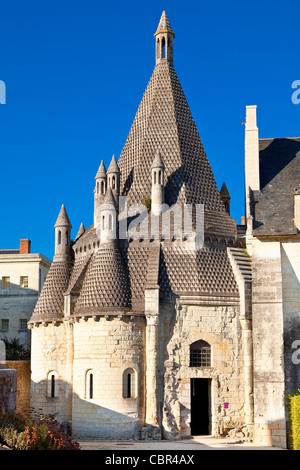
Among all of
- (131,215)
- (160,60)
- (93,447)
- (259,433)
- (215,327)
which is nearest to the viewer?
(93,447)

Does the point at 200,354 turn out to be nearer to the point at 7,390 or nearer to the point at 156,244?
the point at 156,244

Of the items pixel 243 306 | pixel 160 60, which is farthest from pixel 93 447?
pixel 160 60

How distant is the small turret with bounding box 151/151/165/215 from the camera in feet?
113

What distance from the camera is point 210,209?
35.9 m

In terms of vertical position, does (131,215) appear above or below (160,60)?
below

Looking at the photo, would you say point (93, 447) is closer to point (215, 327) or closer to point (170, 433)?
point (170, 433)

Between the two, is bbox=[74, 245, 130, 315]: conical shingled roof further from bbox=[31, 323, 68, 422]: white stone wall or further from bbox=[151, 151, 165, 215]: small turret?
bbox=[151, 151, 165, 215]: small turret

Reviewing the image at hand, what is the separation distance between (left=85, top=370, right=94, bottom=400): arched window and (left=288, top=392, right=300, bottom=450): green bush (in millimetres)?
9032

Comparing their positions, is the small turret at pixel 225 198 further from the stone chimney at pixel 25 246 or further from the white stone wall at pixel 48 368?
the stone chimney at pixel 25 246

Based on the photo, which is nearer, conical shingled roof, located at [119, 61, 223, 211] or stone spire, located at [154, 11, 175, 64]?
conical shingled roof, located at [119, 61, 223, 211]

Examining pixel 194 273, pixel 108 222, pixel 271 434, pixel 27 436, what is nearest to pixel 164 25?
pixel 108 222

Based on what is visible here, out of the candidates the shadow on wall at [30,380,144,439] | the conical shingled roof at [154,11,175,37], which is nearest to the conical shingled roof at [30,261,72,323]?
the shadow on wall at [30,380,144,439]

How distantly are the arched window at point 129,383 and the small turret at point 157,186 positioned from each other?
26.5 feet

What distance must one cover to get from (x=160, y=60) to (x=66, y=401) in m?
20.2
